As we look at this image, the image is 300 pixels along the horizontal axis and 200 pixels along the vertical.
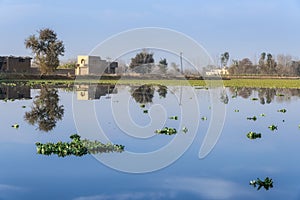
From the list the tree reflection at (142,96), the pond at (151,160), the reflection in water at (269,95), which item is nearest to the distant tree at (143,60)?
the pond at (151,160)

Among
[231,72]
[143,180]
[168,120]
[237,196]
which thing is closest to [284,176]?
[237,196]

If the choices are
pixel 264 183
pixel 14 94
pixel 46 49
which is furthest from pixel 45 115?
pixel 46 49

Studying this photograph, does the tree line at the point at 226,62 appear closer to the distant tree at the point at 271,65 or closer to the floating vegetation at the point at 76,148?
the distant tree at the point at 271,65

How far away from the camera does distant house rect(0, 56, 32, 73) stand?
6419cm

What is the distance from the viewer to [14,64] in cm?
6488

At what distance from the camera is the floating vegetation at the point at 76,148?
453 inches

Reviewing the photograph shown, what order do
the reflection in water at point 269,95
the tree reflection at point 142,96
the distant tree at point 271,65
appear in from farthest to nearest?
the distant tree at point 271,65 < the reflection in water at point 269,95 < the tree reflection at point 142,96

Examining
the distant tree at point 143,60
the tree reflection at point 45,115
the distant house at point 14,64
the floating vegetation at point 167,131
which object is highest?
the distant house at point 14,64

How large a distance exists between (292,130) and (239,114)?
5.28m

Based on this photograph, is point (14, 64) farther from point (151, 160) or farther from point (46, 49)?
point (151, 160)

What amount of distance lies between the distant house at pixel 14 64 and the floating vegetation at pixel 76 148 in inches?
2169

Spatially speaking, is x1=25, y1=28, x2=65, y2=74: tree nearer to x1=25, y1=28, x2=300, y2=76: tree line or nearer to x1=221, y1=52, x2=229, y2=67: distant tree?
x1=25, y1=28, x2=300, y2=76: tree line

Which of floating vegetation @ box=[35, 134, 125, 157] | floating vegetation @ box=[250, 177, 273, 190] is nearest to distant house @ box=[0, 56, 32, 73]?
floating vegetation @ box=[35, 134, 125, 157]

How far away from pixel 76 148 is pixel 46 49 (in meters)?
52.7
